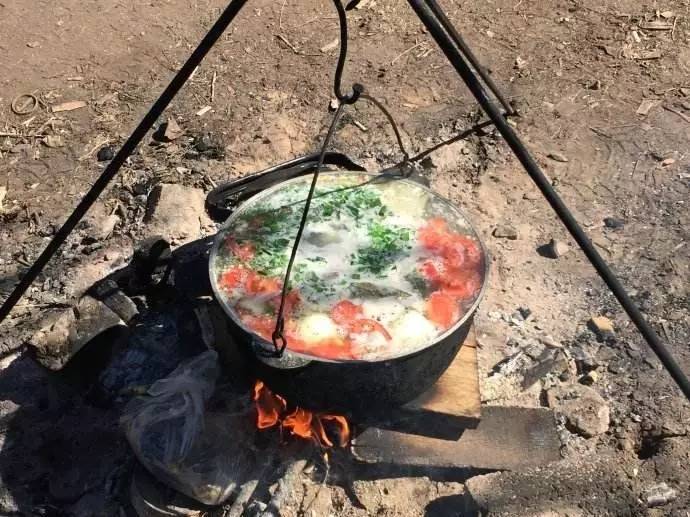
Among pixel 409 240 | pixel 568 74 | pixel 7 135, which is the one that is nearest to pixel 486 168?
pixel 568 74

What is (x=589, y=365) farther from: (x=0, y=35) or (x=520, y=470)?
(x=0, y=35)

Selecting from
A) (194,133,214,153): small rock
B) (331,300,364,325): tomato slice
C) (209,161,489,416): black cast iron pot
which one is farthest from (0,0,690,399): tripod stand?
(194,133,214,153): small rock

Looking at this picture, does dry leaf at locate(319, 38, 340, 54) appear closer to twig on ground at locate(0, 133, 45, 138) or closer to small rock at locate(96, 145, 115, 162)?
small rock at locate(96, 145, 115, 162)

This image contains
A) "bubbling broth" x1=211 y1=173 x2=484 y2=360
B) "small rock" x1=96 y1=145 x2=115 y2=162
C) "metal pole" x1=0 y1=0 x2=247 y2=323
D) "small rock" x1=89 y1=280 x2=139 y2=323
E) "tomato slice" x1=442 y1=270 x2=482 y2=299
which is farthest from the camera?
"small rock" x1=96 y1=145 x2=115 y2=162

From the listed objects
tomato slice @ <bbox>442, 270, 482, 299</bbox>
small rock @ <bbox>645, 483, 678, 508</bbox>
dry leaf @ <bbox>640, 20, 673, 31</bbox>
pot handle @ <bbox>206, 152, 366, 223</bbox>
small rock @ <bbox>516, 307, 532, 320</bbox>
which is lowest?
small rock @ <bbox>645, 483, 678, 508</bbox>

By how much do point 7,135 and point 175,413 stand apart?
2.63 meters

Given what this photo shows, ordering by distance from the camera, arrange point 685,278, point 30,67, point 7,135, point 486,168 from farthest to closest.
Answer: point 30,67
point 7,135
point 486,168
point 685,278

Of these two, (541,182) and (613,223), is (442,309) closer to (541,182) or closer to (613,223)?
(541,182)

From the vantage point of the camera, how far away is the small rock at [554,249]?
3654 millimetres

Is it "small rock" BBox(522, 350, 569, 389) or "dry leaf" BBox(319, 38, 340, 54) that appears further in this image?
"dry leaf" BBox(319, 38, 340, 54)

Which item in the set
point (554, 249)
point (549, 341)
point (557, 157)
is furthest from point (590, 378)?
point (557, 157)

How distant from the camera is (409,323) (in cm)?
230

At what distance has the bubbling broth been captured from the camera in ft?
7.50

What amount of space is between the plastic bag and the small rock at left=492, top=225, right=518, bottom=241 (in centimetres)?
171
